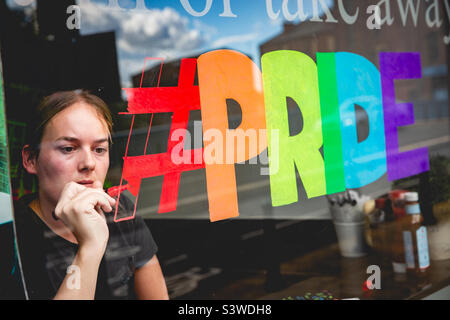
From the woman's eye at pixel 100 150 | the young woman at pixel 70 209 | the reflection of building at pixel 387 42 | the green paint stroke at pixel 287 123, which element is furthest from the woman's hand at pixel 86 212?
the reflection of building at pixel 387 42

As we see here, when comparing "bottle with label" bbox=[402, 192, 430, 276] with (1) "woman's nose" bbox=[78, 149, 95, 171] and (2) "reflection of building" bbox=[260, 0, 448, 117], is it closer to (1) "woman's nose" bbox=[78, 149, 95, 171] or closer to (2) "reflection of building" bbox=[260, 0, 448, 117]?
(2) "reflection of building" bbox=[260, 0, 448, 117]

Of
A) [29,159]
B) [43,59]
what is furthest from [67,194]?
[43,59]

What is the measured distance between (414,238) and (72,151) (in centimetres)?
174

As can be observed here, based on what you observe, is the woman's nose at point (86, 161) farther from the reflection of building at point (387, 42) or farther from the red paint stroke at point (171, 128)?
the reflection of building at point (387, 42)

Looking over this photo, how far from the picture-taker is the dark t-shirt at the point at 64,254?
59.2 inches

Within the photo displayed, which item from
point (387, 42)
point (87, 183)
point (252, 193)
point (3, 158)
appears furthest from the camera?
point (387, 42)

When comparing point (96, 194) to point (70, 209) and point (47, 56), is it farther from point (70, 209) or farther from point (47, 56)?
point (47, 56)

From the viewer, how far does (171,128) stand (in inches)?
69.1

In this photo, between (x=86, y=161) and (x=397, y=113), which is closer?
(x=86, y=161)

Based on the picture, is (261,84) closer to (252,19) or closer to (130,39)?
(252,19)

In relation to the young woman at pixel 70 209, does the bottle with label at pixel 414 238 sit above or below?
below

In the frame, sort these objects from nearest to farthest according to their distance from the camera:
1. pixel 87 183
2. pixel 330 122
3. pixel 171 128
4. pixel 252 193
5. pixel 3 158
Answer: pixel 3 158 < pixel 87 183 < pixel 171 128 < pixel 252 193 < pixel 330 122

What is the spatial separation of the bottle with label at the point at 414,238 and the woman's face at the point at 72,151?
158 cm
